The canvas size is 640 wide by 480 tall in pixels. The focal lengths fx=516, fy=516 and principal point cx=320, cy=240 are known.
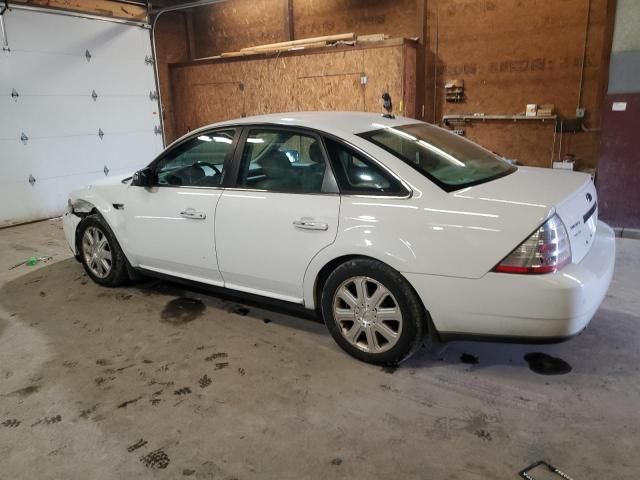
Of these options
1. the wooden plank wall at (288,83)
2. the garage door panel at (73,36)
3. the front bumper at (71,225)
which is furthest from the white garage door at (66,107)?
the front bumper at (71,225)

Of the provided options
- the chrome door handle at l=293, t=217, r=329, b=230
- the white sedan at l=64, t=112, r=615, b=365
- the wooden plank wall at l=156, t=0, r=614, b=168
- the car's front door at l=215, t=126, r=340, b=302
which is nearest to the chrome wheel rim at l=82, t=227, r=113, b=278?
the white sedan at l=64, t=112, r=615, b=365

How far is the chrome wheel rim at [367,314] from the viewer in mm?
2877

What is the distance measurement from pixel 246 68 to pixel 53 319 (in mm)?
6547

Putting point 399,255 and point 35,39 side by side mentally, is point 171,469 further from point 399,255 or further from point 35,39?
point 35,39

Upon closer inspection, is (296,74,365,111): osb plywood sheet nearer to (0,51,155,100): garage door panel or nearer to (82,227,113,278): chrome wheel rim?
(0,51,155,100): garage door panel

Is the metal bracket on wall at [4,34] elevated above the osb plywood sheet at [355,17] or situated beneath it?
situated beneath

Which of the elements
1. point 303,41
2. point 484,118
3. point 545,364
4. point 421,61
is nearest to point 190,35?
point 303,41

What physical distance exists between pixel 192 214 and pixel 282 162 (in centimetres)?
76

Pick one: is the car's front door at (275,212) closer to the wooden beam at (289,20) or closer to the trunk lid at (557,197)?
the trunk lid at (557,197)

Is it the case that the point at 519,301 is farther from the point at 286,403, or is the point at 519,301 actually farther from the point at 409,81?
the point at 409,81

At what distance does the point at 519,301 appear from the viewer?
2.47 m

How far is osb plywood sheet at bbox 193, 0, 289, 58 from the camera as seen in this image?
984 centimetres

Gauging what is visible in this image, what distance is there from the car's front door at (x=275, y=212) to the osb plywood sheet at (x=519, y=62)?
558 cm

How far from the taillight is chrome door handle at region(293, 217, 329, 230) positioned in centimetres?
100
